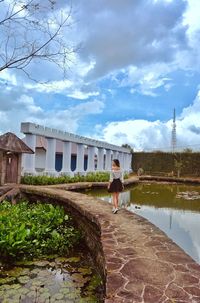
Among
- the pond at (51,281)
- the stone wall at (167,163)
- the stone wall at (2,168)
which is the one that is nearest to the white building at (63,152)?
the stone wall at (2,168)

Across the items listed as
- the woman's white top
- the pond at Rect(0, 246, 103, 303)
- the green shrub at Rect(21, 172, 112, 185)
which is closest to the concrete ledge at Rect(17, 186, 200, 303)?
the pond at Rect(0, 246, 103, 303)

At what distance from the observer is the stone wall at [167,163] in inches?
1377

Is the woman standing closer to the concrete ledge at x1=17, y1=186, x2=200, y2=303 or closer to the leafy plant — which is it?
the concrete ledge at x1=17, y1=186, x2=200, y2=303

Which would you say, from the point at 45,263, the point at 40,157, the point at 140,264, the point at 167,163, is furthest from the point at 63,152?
the point at 167,163

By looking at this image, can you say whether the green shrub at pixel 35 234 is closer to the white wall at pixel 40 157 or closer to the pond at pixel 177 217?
the pond at pixel 177 217

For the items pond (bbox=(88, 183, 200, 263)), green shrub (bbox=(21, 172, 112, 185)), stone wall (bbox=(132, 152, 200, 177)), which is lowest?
pond (bbox=(88, 183, 200, 263))

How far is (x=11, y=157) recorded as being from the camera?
16078 mm

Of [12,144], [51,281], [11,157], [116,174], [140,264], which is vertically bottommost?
[51,281]

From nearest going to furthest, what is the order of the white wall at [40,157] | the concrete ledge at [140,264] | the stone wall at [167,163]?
the concrete ledge at [140,264], the white wall at [40,157], the stone wall at [167,163]

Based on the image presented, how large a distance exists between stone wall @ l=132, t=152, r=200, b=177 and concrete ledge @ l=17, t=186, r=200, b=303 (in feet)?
93.9

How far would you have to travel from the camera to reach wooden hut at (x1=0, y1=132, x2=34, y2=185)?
50.0 feet

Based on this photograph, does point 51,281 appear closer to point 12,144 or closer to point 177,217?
point 177,217

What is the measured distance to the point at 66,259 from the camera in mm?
6500

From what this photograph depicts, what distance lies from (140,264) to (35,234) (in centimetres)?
347
